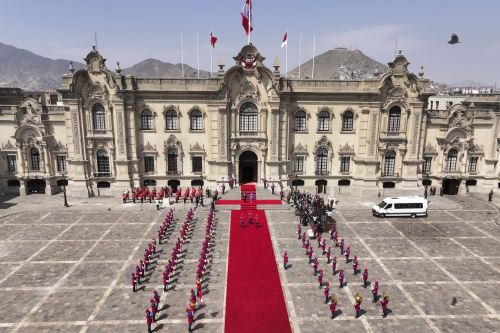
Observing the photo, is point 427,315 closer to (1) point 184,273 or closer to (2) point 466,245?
(2) point 466,245

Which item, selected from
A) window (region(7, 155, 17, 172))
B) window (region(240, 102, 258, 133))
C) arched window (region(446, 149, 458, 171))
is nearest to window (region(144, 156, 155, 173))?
window (region(240, 102, 258, 133))

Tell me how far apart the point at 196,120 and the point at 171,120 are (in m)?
3.36

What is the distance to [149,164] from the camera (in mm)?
46844

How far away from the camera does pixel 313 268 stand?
1027 inches

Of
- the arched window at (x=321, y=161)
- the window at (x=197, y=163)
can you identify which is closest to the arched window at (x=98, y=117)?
the window at (x=197, y=163)

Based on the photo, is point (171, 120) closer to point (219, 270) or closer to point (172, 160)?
point (172, 160)

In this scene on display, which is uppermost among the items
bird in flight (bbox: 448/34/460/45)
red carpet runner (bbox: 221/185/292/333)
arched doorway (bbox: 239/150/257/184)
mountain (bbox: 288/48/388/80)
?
mountain (bbox: 288/48/388/80)

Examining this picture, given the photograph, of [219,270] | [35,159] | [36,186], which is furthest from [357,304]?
[36,186]

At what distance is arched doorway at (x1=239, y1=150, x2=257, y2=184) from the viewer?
1860 inches

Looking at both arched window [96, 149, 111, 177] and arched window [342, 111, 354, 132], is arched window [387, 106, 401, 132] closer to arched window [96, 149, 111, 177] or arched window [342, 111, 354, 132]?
arched window [342, 111, 354, 132]

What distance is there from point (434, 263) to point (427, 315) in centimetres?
804

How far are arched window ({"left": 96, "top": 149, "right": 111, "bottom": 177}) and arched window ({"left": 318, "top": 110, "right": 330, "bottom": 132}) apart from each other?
96.6 ft

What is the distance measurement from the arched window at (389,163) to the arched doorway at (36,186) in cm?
Answer: 4807

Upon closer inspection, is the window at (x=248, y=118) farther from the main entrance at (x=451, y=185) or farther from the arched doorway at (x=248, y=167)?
the main entrance at (x=451, y=185)
